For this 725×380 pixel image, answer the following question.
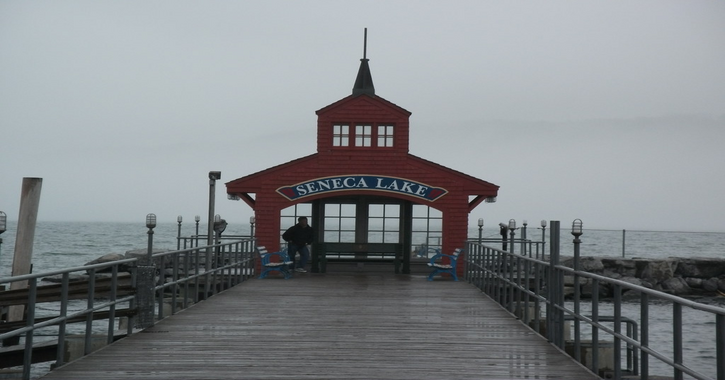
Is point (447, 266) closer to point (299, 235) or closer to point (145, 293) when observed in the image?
point (299, 235)

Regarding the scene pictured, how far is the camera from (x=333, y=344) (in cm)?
1005

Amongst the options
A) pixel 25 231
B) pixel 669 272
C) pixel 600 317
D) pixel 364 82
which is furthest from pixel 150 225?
pixel 669 272

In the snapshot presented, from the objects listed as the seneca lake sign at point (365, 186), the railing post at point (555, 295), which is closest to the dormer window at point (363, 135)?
the seneca lake sign at point (365, 186)

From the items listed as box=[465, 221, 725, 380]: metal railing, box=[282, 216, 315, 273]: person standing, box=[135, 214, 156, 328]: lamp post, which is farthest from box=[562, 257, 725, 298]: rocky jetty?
box=[135, 214, 156, 328]: lamp post

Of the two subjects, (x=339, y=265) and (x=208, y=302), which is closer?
(x=208, y=302)

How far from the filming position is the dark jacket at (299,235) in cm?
2150

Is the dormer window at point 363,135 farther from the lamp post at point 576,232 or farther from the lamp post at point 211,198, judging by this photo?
the lamp post at point 576,232

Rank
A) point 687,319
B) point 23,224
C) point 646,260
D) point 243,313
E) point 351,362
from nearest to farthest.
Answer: point 351,362 < point 243,313 < point 23,224 < point 687,319 < point 646,260

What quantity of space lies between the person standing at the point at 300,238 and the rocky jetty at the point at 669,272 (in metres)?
15.7

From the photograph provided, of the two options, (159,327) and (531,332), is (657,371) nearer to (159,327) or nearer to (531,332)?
(531,332)

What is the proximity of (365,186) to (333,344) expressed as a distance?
12.7 meters

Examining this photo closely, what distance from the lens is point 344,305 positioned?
14.4 metres

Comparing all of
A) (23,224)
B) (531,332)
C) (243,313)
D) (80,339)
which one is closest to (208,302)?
(243,313)

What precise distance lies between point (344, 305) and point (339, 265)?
8.86 meters
